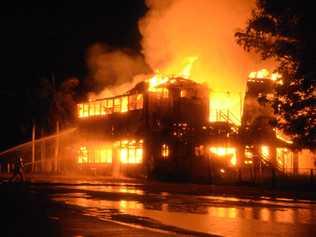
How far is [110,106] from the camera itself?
51.7 metres

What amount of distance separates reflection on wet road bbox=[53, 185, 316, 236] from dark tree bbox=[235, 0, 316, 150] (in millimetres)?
3441

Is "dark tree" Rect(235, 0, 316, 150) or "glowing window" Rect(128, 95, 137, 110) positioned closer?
"dark tree" Rect(235, 0, 316, 150)

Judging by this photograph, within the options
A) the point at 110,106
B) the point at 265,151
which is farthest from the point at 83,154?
the point at 265,151

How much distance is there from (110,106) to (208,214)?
33863 mm

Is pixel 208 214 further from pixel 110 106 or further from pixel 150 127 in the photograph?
pixel 110 106

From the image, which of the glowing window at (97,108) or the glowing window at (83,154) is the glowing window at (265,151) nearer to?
the glowing window at (97,108)

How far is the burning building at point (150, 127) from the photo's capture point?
44000mm

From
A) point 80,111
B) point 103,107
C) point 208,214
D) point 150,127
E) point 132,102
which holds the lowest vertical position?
point 208,214

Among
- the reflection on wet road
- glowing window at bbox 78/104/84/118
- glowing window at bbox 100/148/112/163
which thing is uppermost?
glowing window at bbox 78/104/84/118

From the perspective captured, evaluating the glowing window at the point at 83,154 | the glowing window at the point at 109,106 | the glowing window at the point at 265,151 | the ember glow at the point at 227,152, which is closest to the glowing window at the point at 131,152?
the glowing window at the point at 109,106

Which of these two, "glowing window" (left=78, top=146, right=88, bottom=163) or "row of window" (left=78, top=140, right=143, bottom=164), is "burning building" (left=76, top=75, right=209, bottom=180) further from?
"glowing window" (left=78, top=146, right=88, bottom=163)

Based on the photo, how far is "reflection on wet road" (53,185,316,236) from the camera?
1502 cm

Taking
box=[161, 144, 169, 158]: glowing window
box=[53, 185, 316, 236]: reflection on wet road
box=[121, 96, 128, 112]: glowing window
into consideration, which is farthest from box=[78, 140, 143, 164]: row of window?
box=[53, 185, 316, 236]: reflection on wet road

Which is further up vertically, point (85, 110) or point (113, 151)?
point (85, 110)
